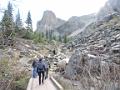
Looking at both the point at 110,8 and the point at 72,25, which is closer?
the point at 110,8

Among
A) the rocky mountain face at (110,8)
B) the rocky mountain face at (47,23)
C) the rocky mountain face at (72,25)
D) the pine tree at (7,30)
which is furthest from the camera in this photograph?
the rocky mountain face at (47,23)

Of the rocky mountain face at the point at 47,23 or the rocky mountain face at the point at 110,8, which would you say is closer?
the rocky mountain face at the point at 110,8

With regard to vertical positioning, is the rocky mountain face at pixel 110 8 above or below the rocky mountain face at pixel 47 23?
below

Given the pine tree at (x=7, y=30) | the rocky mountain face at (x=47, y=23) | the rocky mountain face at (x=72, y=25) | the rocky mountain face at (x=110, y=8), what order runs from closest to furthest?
the pine tree at (x=7, y=30), the rocky mountain face at (x=110, y=8), the rocky mountain face at (x=72, y=25), the rocky mountain face at (x=47, y=23)

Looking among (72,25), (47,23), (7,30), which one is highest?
(47,23)

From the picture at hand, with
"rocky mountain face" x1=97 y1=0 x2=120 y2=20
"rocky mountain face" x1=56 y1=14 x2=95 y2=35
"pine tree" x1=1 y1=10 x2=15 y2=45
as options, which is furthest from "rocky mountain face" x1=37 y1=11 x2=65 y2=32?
"pine tree" x1=1 y1=10 x2=15 y2=45

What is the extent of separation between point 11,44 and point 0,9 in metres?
1.95

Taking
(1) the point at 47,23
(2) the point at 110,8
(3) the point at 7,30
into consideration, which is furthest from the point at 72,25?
(3) the point at 7,30

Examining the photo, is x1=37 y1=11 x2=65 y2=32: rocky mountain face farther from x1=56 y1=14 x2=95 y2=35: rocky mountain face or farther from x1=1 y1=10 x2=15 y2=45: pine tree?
x1=1 y1=10 x2=15 y2=45: pine tree

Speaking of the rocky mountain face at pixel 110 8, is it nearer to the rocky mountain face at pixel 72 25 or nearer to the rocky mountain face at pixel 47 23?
the rocky mountain face at pixel 72 25

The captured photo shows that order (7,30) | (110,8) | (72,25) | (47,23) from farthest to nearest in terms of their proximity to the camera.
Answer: (47,23)
(72,25)
(110,8)
(7,30)

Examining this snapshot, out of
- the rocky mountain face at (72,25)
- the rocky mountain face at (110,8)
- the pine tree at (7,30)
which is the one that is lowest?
the pine tree at (7,30)

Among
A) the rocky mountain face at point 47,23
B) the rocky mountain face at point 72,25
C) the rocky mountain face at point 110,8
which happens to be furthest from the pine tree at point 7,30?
the rocky mountain face at point 47,23

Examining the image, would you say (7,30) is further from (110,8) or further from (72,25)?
(72,25)
